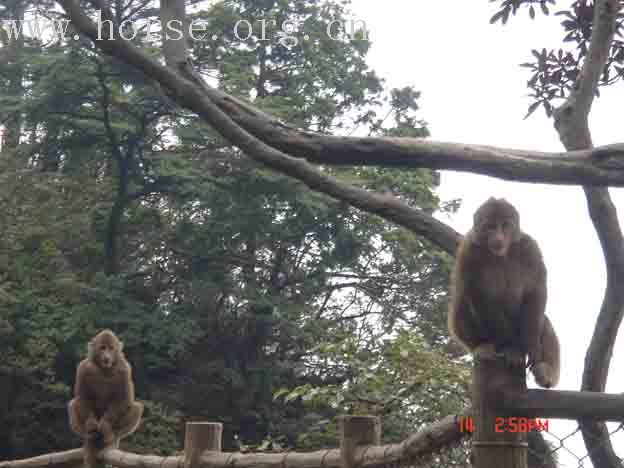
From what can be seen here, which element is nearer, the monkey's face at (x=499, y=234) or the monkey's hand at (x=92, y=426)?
the monkey's face at (x=499, y=234)

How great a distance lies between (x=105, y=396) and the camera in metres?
6.03

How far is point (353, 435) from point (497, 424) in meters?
0.98

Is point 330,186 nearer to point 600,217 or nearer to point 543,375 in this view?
point 600,217

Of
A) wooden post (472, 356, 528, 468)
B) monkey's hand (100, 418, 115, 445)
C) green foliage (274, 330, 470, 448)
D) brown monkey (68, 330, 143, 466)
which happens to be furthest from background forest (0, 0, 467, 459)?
wooden post (472, 356, 528, 468)

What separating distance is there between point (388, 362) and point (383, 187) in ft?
27.5

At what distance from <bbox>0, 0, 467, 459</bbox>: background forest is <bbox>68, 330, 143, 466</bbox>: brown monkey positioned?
284 inches

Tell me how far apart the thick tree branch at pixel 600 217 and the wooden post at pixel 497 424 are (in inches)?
64.5

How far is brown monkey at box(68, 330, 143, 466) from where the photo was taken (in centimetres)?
561

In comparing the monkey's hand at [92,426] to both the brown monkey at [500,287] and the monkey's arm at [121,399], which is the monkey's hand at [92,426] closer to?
the monkey's arm at [121,399]

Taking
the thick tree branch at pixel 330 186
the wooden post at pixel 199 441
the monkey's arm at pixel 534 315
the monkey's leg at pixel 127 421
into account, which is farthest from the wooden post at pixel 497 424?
the monkey's leg at pixel 127 421

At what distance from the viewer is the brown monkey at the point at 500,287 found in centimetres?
264
